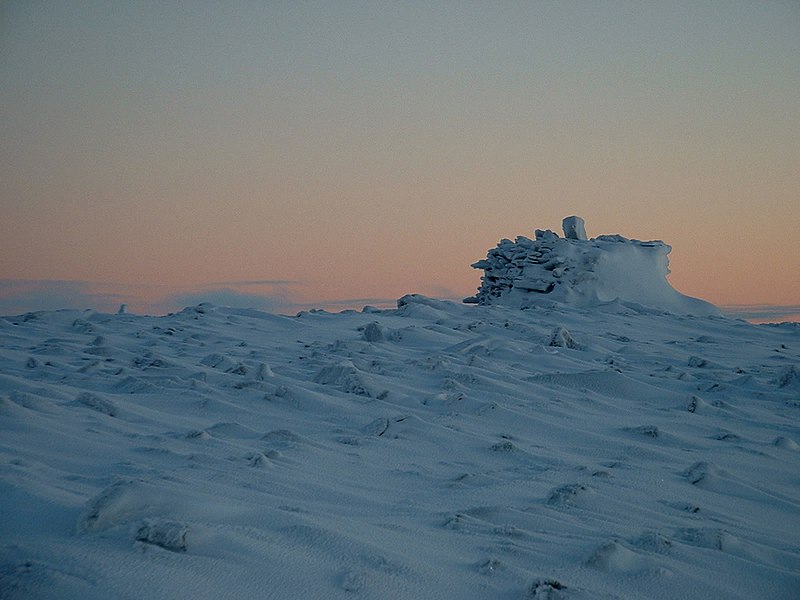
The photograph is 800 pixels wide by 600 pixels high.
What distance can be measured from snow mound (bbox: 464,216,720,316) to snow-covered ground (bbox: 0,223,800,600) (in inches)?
254

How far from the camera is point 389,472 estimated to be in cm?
305

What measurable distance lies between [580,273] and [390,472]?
10.5m

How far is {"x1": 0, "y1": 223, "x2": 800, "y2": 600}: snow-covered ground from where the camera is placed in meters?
1.82

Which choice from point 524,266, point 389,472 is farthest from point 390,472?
point 524,266

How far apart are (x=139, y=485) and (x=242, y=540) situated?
36cm

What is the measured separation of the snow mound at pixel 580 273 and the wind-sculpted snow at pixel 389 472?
20.9 ft

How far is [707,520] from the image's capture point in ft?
8.82

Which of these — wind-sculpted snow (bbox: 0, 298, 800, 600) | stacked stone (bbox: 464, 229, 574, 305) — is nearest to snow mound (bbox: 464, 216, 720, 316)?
stacked stone (bbox: 464, 229, 574, 305)

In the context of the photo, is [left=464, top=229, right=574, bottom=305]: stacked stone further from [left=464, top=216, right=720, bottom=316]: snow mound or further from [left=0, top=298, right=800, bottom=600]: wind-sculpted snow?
[left=0, top=298, right=800, bottom=600]: wind-sculpted snow

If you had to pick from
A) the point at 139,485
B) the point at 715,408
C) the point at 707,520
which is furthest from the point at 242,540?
the point at 715,408

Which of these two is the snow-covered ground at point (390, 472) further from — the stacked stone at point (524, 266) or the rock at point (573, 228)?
the rock at point (573, 228)

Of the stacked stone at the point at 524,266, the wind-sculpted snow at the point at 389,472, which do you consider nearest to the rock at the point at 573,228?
the stacked stone at the point at 524,266

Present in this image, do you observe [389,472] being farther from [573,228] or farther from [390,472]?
[573,228]

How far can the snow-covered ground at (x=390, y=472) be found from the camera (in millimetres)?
1823
